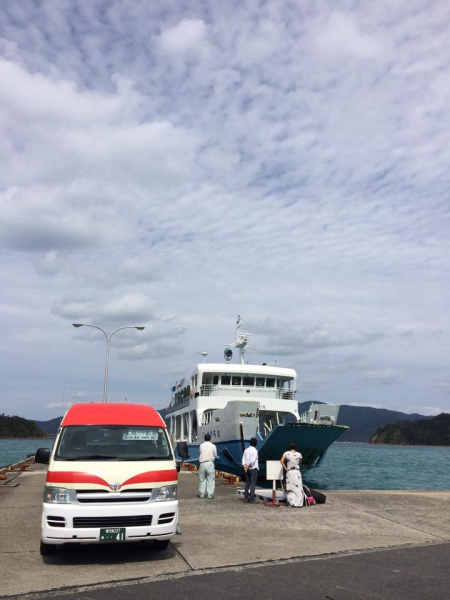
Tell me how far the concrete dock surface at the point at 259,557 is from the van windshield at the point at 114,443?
4.36 ft

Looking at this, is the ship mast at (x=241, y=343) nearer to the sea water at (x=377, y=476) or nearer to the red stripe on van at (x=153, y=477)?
the sea water at (x=377, y=476)

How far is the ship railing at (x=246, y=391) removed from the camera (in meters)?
26.6

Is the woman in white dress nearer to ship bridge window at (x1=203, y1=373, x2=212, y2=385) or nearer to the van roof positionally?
the van roof

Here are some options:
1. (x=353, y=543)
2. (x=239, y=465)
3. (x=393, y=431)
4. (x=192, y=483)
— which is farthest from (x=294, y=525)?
(x=393, y=431)

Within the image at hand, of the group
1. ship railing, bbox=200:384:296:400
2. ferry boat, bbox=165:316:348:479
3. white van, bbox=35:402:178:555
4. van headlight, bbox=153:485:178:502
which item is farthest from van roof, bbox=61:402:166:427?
ship railing, bbox=200:384:296:400

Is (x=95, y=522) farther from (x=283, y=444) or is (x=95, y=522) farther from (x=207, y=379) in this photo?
(x=207, y=379)

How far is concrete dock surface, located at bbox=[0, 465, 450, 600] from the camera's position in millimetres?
6043

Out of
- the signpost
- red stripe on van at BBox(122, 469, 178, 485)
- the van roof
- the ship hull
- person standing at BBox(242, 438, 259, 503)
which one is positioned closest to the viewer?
red stripe on van at BBox(122, 469, 178, 485)

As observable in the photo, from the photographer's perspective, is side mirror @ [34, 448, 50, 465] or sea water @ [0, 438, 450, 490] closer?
side mirror @ [34, 448, 50, 465]

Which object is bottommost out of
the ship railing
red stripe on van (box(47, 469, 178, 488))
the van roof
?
red stripe on van (box(47, 469, 178, 488))

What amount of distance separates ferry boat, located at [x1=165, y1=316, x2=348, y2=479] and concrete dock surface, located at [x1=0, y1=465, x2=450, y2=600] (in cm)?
795

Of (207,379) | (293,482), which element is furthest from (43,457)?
(207,379)

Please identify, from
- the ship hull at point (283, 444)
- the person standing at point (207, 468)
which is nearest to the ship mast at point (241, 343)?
the ship hull at point (283, 444)

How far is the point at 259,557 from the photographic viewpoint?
7.49m
